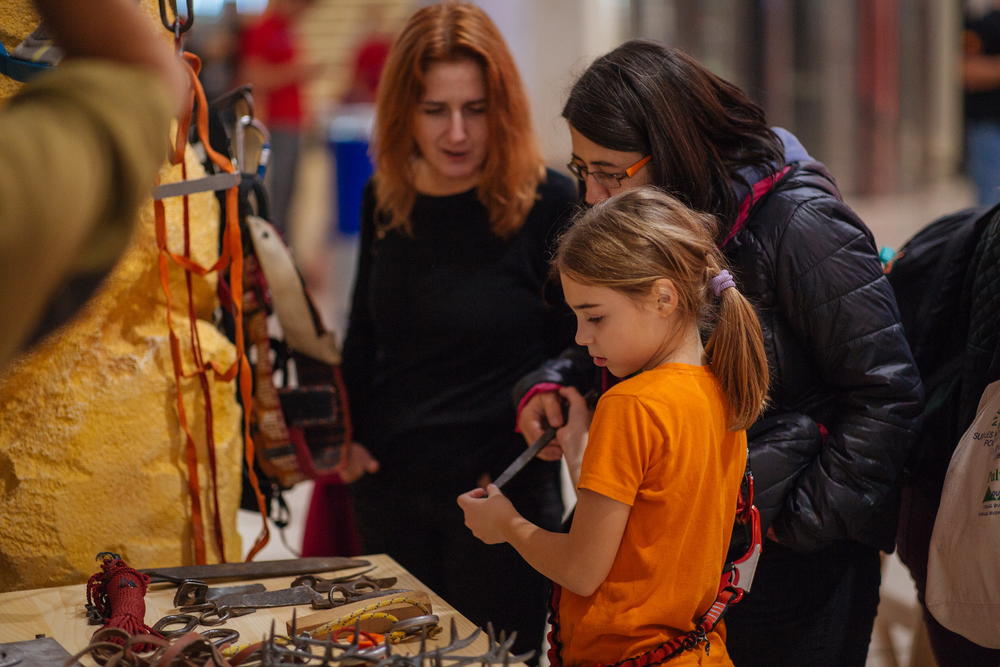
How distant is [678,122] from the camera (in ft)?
6.19

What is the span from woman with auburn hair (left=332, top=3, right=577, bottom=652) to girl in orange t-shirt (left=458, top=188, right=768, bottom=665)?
730mm

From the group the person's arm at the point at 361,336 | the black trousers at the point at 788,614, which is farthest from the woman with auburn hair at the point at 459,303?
the black trousers at the point at 788,614

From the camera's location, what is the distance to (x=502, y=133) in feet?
8.14

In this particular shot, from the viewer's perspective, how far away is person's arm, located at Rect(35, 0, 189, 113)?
1067 millimetres

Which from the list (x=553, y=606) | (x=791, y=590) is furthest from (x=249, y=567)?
(x=791, y=590)

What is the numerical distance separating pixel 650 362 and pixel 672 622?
38cm

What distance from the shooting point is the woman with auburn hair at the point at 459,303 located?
2.45 meters

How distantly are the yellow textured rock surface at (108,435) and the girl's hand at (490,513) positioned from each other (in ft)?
2.30

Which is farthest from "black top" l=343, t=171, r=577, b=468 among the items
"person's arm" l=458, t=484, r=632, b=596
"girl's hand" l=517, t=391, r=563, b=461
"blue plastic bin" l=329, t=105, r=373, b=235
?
"blue plastic bin" l=329, t=105, r=373, b=235

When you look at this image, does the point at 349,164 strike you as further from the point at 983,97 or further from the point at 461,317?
the point at 461,317

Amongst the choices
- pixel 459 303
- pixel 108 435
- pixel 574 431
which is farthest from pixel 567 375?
pixel 108 435

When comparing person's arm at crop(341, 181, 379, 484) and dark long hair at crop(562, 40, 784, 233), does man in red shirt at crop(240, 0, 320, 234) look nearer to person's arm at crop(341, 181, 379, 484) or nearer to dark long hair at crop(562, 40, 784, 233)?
person's arm at crop(341, 181, 379, 484)

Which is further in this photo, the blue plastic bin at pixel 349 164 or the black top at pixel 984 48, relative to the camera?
the blue plastic bin at pixel 349 164

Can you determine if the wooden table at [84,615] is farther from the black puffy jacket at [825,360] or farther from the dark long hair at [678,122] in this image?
the dark long hair at [678,122]
